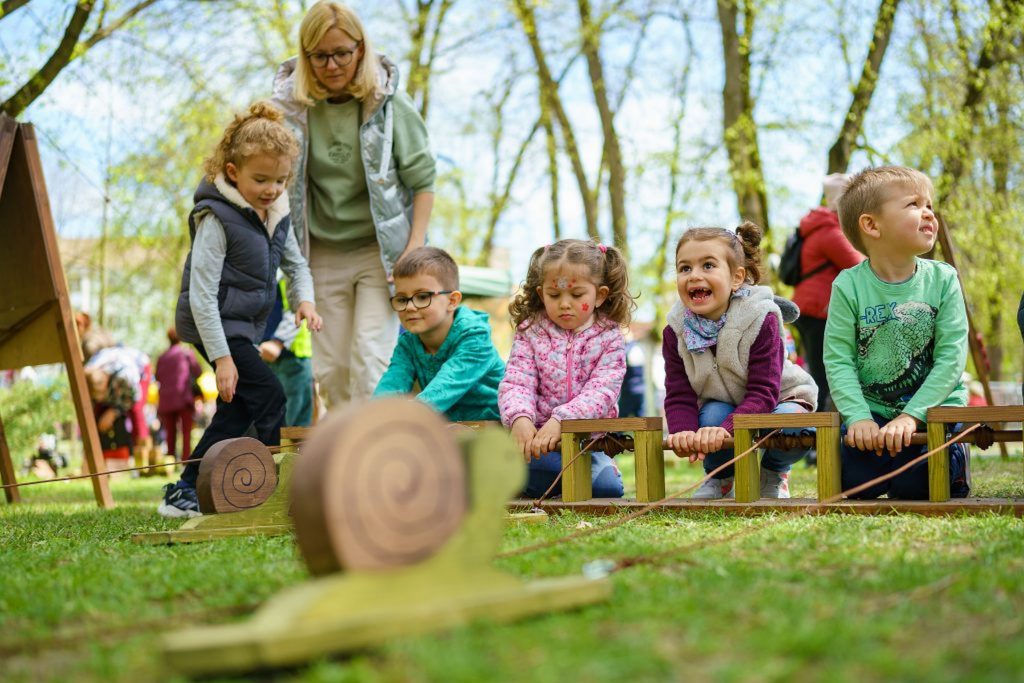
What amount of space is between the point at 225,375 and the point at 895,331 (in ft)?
9.16

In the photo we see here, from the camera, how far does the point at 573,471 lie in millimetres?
4184

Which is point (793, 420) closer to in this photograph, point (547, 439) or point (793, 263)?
point (547, 439)

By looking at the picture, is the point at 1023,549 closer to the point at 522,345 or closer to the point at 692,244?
the point at 692,244

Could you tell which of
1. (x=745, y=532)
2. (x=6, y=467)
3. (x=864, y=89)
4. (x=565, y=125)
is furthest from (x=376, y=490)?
(x=565, y=125)

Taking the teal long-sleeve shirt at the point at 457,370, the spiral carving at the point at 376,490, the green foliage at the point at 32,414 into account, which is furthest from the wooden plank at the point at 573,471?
the green foliage at the point at 32,414

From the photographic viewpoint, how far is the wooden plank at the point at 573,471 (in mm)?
4164

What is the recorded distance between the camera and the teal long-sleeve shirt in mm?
4703

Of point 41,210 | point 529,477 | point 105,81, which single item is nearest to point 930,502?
point 529,477

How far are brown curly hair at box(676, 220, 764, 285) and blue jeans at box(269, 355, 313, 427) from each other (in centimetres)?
334

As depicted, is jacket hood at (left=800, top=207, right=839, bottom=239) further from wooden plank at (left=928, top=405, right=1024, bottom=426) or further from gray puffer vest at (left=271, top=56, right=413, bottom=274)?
wooden plank at (left=928, top=405, right=1024, bottom=426)

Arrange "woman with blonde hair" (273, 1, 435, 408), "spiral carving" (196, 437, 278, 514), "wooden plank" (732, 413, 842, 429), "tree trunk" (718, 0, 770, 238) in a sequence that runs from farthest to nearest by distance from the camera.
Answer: "tree trunk" (718, 0, 770, 238) → "woman with blonde hair" (273, 1, 435, 408) → "wooden plank" (732, 413, 842, 429) → "spiral carving" (196, 437, 278, 514)

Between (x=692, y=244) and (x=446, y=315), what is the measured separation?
1.16m

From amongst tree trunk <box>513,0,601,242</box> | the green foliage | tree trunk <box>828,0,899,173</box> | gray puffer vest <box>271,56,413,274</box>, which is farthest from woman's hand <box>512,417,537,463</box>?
tree trunk <box>513,0,601,242</box>

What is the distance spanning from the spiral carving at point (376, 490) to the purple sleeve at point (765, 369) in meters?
2.60
